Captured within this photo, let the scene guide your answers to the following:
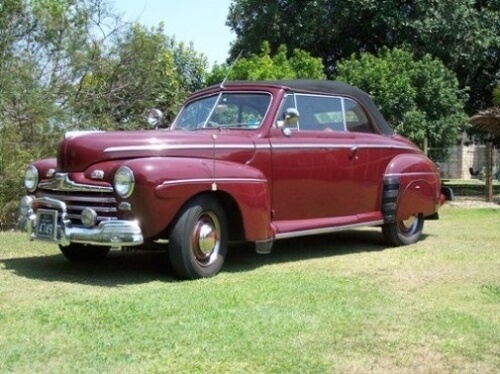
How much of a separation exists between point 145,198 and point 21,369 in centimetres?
228

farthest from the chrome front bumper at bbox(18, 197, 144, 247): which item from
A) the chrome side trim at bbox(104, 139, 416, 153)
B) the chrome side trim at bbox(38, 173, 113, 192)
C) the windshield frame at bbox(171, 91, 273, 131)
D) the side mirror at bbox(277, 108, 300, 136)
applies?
the side mirror at bbox(277, 108, 300, 136)

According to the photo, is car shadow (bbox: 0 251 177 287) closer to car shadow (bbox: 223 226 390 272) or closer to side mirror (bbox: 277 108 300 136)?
car shadow (bbox: 223 226 390 272)

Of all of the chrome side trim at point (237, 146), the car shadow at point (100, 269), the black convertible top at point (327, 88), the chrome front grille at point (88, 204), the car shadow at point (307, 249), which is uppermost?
the black convertible top at point (327, 88)

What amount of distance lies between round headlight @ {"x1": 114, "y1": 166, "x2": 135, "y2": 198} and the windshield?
171 cm

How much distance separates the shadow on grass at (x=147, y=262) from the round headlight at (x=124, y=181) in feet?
2.71

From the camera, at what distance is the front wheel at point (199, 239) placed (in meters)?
6.22

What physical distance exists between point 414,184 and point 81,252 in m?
4.11

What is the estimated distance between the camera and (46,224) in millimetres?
6426

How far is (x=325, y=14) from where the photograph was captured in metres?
20.1

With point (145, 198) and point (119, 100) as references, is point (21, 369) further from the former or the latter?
point (119, 100)

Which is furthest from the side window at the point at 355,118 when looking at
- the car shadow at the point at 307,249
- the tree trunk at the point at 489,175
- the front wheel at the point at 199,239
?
the tree trunk at the point at 489,175

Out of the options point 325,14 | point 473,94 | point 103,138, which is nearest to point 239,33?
point 325,14

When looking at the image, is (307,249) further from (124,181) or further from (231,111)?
(124,181)

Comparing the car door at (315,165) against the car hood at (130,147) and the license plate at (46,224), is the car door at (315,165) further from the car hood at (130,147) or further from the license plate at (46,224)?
the license plate at (46,224)
